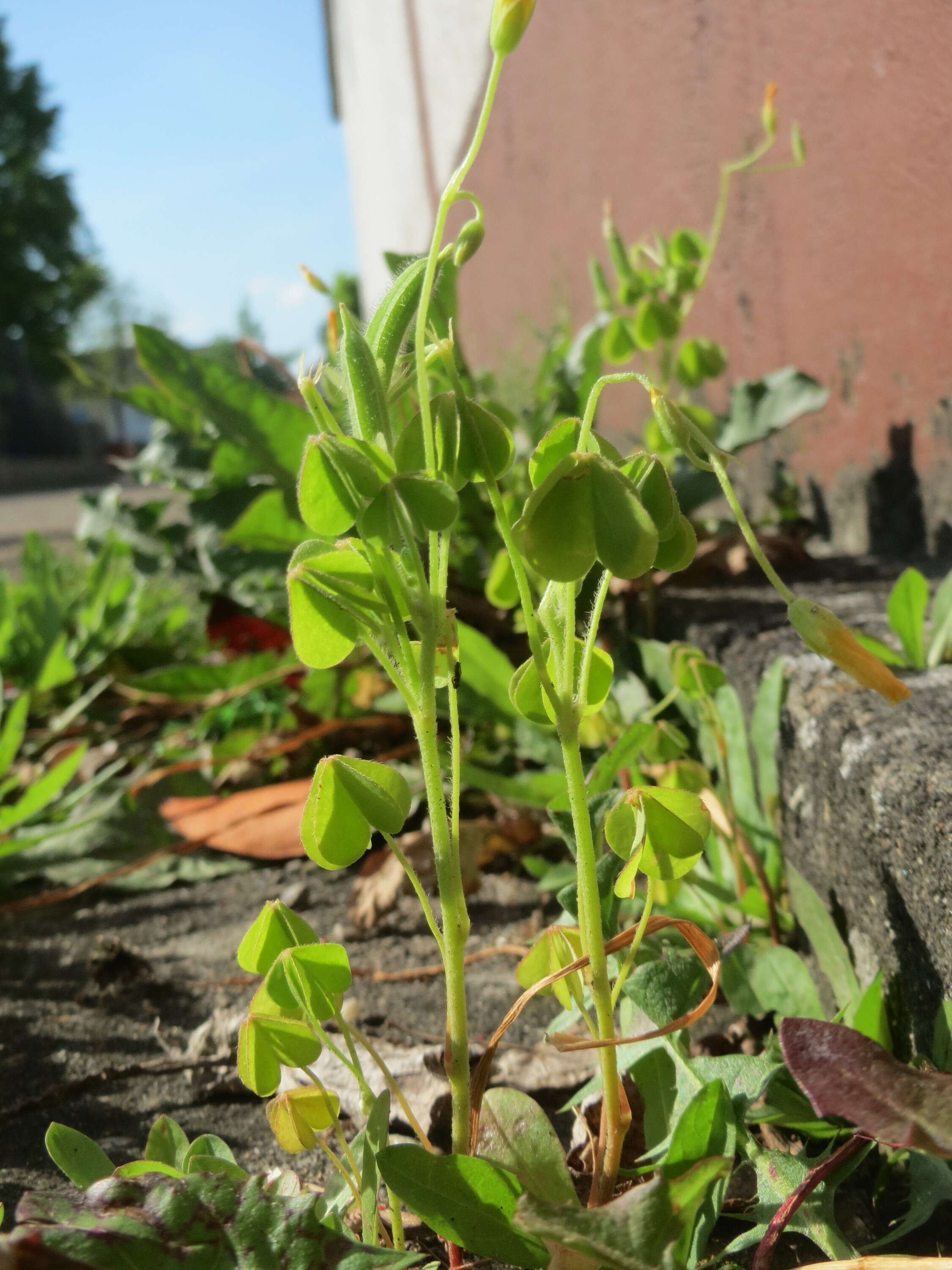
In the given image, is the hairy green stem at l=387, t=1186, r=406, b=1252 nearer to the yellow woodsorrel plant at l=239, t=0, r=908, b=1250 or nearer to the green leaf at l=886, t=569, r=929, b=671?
the yellow woodsorrel plant at l=239, t=0, r=908, b=1250

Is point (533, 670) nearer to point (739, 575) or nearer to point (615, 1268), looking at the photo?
point (615, 1268)

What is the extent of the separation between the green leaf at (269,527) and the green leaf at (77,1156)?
104 cm

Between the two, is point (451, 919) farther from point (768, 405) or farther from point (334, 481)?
point (768, 405)

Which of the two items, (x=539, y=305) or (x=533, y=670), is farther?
(x=539, y=305)

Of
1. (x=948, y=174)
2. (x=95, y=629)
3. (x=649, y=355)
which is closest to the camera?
(x=948, y=174)

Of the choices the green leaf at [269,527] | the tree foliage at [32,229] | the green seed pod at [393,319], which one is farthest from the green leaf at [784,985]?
the tree foliage at [32,229]

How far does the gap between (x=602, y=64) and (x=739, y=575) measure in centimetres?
157

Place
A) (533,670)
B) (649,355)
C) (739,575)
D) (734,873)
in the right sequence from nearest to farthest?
(533,670)
(734,873)
(739,575)
(649,355)

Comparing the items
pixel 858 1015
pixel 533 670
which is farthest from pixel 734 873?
pixel 533 670

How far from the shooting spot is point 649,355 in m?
2.41

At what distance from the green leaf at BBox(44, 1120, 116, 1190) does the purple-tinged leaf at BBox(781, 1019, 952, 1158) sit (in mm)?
456

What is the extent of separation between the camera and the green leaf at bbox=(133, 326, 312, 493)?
1.71 meters

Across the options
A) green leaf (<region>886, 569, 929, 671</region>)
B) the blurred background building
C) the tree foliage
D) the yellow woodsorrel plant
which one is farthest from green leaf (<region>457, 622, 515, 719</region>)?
the tree foliage

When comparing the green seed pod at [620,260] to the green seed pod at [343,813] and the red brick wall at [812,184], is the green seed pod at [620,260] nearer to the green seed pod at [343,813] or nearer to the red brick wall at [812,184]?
the red brick wall at [812,184]
